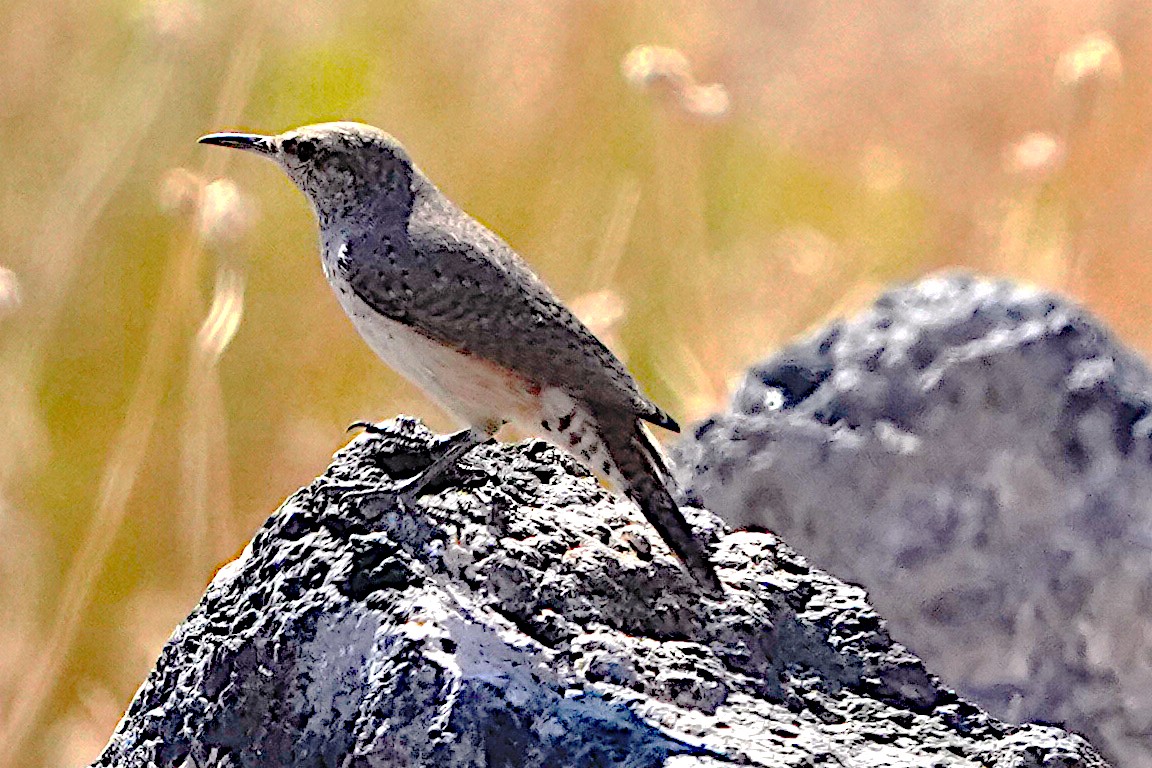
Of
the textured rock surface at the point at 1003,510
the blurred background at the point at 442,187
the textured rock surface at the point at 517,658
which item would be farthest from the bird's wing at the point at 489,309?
the blurred background at the point at 442,187

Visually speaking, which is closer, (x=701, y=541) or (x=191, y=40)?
(x=701, y=541)

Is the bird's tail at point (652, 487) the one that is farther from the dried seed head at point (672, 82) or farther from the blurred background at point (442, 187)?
the dried seed head at point (672, 82)

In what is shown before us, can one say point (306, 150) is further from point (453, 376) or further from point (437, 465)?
point (437, 465)

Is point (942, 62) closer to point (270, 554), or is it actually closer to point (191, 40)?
point (191, 40)

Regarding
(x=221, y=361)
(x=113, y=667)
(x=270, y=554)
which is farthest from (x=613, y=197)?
(x=270, y=554)

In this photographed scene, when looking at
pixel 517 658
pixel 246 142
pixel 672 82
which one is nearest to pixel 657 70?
pixel 672 82

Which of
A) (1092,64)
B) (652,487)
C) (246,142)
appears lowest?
(652,487)
